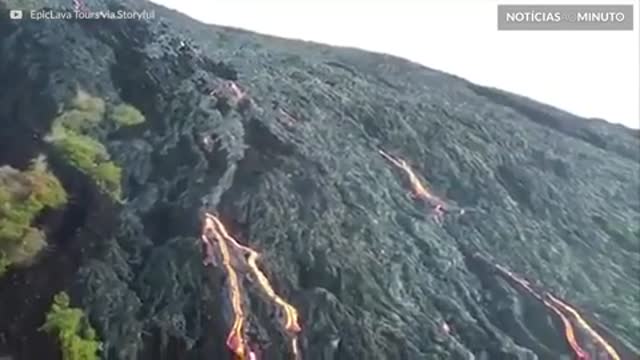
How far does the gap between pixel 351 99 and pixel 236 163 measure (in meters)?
5.58

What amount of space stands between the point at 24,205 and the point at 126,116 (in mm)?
3304

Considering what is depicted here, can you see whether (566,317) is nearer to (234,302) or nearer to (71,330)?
(234,302)

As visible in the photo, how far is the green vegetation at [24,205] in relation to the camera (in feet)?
43.7

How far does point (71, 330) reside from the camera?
492 inches

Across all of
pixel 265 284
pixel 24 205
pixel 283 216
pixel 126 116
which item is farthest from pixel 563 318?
pixel 24 205

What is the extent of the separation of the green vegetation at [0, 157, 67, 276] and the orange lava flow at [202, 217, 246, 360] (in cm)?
230

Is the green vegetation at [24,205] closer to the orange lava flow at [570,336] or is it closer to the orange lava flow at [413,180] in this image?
the orange lava flow at [413,180]

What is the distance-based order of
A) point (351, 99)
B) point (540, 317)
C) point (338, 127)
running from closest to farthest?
point (540, 317) → point (338, 127) → point (351, 99)

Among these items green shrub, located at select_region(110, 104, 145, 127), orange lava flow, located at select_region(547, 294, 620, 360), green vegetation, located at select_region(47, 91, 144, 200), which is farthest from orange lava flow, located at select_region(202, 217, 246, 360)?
orange lava flow, located at select_region(547, 294, 620, 360)

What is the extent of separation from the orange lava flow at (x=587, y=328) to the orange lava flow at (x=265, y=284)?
494 cm

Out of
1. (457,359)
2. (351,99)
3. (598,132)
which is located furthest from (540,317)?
(598,132)

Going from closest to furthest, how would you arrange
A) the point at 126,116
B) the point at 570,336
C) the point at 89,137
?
1. the point at 570,336
2. the point at 89,137
3. the point at 126,116

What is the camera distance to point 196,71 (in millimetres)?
18344

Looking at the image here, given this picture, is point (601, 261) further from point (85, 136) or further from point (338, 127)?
point (85, 136)
